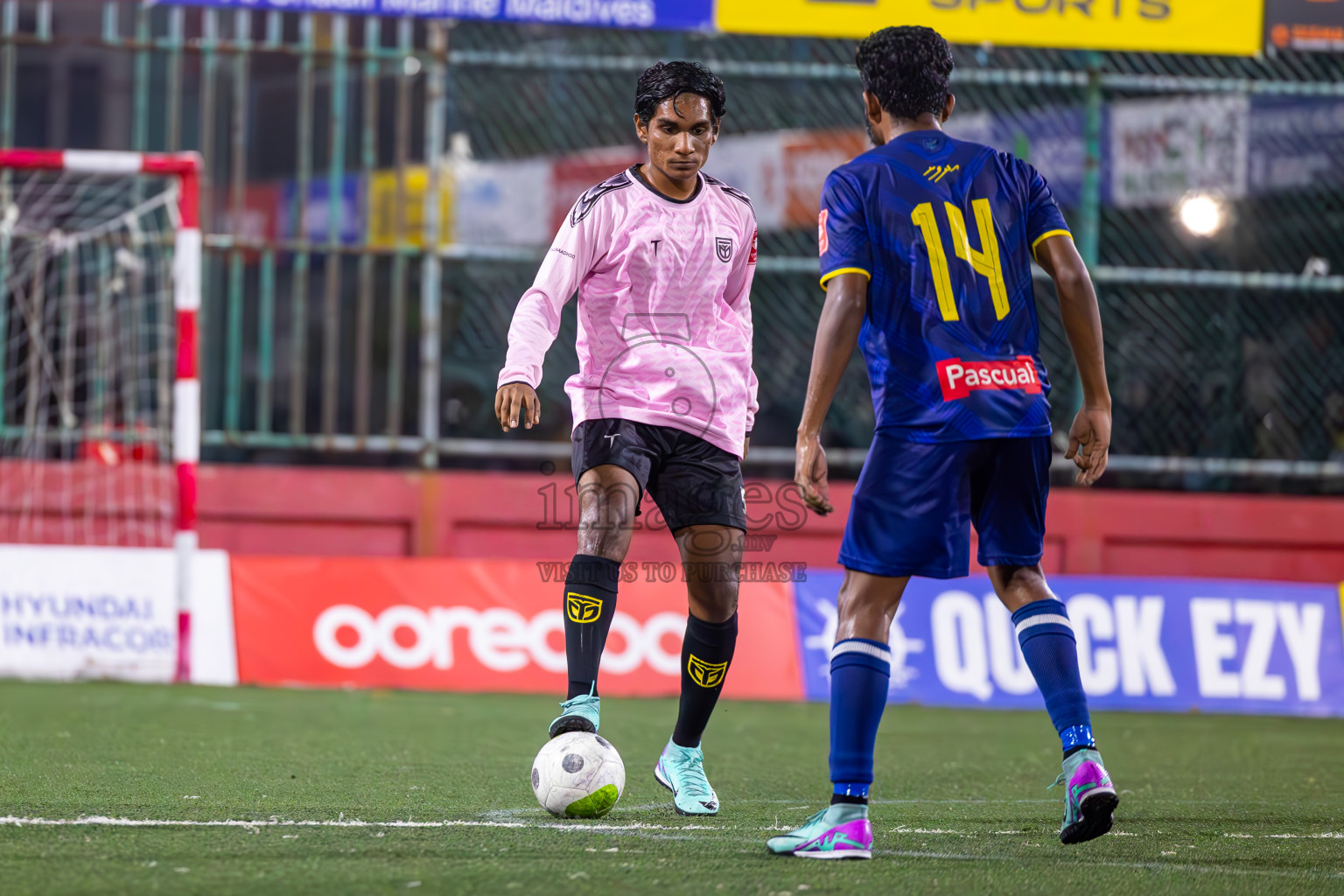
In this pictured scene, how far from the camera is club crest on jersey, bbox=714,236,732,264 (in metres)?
4.34

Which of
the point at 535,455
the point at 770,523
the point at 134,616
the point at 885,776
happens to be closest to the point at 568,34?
the point at 535,455

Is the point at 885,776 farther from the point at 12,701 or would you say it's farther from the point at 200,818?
the point at 12,701

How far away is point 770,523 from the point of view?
10.0m

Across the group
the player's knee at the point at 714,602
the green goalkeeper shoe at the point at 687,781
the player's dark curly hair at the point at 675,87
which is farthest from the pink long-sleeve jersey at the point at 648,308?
the green goalkeeper shoe at the point at 687,781

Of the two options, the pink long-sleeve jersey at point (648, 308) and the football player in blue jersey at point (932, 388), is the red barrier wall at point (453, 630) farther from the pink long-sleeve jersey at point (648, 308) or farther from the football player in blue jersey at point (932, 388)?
the football player in blue jersey at point (932, 388)

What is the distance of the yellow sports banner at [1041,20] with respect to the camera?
9.23m

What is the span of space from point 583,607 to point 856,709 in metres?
0.94

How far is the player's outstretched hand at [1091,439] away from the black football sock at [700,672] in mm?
1120

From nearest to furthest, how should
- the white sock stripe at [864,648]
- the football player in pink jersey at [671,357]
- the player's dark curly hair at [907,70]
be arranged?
the white sock stripe at [864,648] < the player's dark curly hair at [907,70] < the football player in pink jersey at [671,357]

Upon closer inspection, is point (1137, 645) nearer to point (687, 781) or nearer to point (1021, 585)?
point (687, 781)

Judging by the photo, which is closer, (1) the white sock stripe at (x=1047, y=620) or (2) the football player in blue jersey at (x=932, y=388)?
(2) the football player in blue jersey at (x=932, y=388)

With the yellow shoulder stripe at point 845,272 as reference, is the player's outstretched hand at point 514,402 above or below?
below

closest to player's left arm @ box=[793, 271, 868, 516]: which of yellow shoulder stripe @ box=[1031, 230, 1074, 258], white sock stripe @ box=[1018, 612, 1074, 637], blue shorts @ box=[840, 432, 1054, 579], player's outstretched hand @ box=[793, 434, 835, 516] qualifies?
player's outstretched hand @ box=[793, 434, 835, 516]

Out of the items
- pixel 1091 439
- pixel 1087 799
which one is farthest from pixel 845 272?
pixel 1087 799
